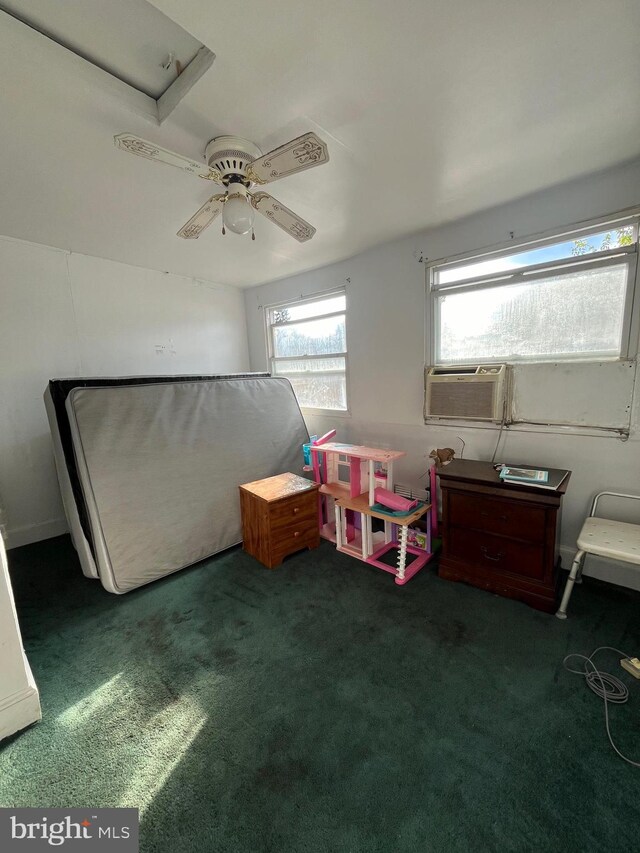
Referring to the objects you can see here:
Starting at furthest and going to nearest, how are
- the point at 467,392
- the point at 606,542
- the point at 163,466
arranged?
the point at 467,392
the point at 163,466
the point at 606,542

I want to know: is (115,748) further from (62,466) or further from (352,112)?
(352,112)

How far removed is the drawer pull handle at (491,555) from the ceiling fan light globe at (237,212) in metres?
2.30

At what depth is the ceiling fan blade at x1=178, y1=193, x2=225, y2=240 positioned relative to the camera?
1.61 m

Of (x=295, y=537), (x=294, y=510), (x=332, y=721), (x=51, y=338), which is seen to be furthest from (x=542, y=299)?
(x=51, y=338)

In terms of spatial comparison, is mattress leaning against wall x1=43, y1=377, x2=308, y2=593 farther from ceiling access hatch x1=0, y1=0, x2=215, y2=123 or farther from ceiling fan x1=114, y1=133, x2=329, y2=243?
ceiling access hatch x1=0, y1=0, x2=215, y2=123

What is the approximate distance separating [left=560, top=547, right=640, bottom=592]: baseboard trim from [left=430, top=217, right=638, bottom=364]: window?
1319 mm

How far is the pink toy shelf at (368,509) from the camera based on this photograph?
2.25 meters

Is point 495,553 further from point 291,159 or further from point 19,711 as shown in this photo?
point 19,711

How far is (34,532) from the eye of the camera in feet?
9.29

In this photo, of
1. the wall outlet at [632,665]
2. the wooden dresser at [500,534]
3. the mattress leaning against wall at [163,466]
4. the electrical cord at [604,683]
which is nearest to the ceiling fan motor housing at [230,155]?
the mattress leaning against wall at [163,466]

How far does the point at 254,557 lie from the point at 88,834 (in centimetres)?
155

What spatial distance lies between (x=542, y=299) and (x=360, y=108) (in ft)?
5.38

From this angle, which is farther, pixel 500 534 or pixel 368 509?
pixel 368 509

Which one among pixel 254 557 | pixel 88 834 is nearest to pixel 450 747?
pixel 88 834
